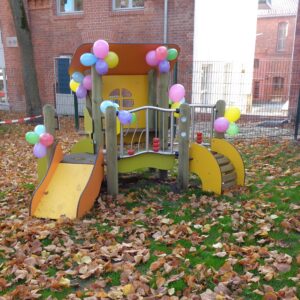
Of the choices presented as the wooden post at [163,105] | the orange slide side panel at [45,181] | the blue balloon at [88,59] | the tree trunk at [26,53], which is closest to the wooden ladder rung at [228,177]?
the wooden post at [163,105]

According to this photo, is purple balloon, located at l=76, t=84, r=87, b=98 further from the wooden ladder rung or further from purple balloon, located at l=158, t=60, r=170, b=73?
the wooden ladder rung

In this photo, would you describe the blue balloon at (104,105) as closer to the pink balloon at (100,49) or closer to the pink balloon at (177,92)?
the pink balloon at (100,49)

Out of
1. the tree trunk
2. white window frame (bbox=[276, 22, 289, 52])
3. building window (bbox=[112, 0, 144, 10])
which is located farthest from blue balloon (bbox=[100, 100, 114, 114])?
white window frame (bbox=[276, 22, 289, 52])

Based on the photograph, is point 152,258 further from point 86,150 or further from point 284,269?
point 86,150

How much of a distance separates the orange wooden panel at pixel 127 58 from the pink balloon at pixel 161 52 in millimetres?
193

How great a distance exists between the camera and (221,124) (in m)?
6.22

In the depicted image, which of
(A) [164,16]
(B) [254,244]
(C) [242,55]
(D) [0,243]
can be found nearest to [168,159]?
(B) [254,244]

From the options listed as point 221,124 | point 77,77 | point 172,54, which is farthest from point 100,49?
point 221,124

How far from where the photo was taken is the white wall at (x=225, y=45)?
14258 mm

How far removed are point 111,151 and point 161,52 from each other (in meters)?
1.77

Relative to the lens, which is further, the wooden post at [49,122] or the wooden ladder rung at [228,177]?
the wooden ladder rung at [228,177]

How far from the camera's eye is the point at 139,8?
573 inches

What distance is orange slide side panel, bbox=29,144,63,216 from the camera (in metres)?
5.26

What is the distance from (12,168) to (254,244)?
6.21m
